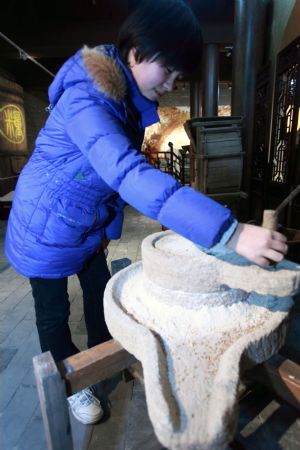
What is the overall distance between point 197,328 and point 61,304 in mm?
746

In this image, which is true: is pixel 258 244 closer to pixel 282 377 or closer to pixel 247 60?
pixel 282 377

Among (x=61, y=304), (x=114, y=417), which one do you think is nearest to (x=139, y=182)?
(x=61, y=304)

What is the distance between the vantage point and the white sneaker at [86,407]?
1736 millimetres

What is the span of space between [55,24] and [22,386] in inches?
333

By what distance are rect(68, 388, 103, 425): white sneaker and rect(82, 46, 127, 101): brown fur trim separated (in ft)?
5.13

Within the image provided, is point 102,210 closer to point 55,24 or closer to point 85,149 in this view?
point 85,149

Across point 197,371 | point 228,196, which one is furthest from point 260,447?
point 228,196

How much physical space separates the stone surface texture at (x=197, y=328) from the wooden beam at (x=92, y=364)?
55 millimetres

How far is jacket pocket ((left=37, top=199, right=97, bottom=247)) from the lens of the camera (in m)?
1.30

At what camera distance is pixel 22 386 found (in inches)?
80.8

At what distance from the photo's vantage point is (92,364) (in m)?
1.05

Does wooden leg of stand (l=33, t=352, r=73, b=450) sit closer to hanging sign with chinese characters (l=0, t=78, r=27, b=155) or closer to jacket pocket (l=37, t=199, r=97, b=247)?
jacket pocket (l=37, t=199, r=97, b=247)

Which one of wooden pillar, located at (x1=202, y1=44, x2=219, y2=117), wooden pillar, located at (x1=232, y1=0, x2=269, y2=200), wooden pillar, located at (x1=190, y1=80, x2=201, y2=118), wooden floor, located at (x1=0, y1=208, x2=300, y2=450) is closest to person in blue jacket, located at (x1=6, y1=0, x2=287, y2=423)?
wooden floor, located at (x1=0, y1=208, x2=300, y2=450)

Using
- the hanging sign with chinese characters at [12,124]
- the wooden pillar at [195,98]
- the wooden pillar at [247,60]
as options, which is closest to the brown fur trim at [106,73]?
the wooden pillar at [247,60]
